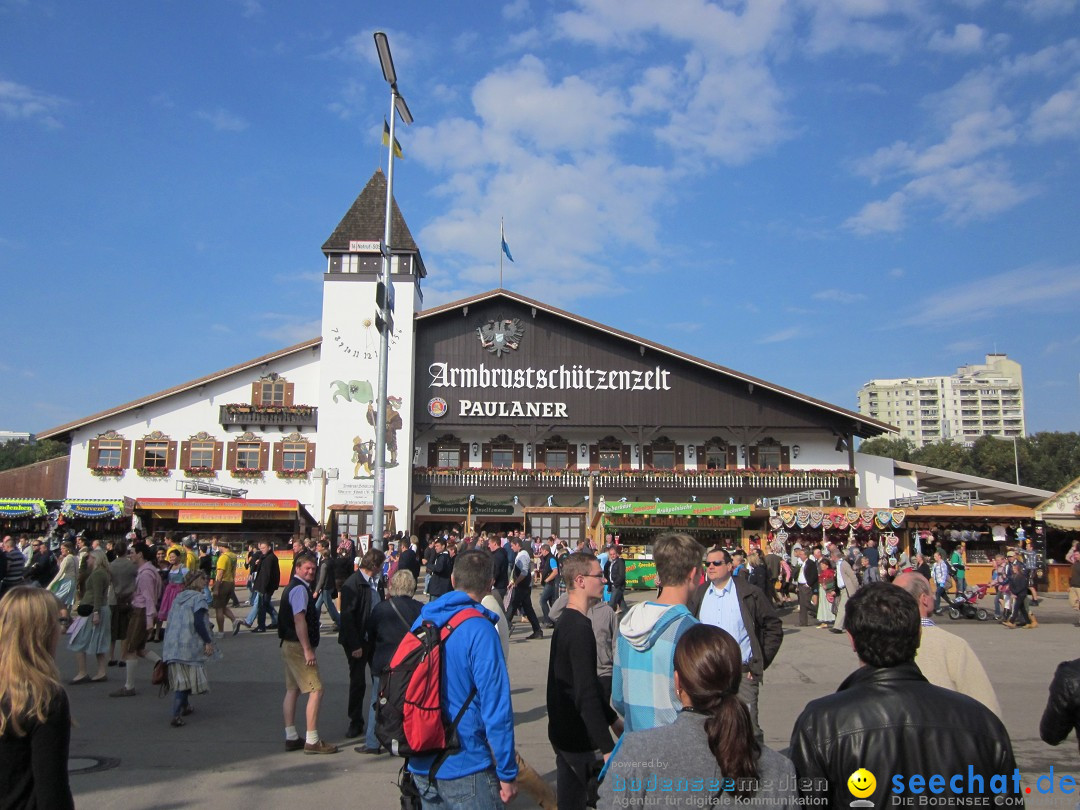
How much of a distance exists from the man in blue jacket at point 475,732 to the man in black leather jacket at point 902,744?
139 cm

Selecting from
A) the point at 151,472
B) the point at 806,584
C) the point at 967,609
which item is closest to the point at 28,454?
the point at 151,472

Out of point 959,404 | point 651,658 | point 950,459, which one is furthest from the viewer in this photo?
point 959,404

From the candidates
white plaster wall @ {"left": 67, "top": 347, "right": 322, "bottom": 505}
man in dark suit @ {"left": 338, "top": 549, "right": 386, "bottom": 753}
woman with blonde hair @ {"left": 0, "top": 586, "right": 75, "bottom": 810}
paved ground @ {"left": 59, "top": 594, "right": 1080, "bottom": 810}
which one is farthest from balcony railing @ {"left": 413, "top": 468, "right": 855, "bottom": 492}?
woman with blonde hair @ {"left": 0, "top": 586, "right": 75, "bottom": 810}

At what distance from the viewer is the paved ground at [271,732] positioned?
6.14 meters

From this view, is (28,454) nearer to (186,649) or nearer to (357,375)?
(357,375)

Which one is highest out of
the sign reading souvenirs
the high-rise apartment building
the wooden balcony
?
the high-rise apartment building

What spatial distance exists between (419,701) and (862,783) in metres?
1.83

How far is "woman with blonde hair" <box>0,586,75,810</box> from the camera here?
112 inches

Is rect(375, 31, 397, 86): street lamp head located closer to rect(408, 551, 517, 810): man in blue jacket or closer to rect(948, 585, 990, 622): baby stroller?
rect(408, 551, 517, 810): man in blue jacket

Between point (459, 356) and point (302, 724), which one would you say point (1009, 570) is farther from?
point (459, 356)

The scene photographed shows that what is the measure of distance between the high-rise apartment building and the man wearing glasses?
16320 cm

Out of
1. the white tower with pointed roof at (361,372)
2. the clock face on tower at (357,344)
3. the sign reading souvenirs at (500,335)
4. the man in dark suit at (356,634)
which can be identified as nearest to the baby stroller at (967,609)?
the man in dark suit at (356,634)

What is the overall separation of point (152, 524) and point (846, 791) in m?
32.4

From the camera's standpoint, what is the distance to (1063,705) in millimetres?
3426
